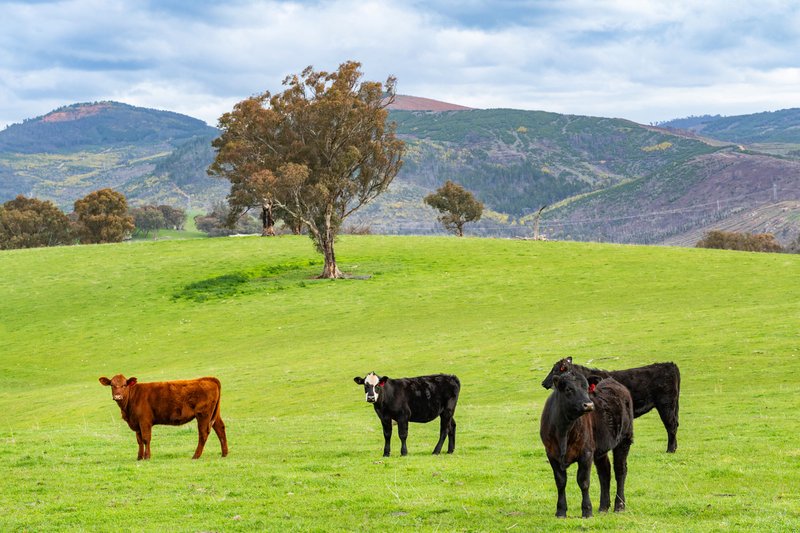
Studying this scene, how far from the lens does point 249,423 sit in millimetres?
24172

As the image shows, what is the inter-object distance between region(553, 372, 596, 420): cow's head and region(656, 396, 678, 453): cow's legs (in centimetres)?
686

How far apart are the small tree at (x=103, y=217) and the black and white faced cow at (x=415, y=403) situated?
11039 centimetres

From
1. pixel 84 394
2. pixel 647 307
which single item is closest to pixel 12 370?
pixel 84 394

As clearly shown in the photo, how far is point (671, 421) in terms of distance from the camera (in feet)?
54.7

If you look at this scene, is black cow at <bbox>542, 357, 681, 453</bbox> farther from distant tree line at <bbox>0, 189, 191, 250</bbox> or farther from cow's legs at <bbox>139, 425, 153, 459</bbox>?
distant tree line at <bbox>0, 189, 191, 250</bbox>

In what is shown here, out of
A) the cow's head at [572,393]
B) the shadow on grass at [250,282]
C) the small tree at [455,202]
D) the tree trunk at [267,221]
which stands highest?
the small tree at [455,202]

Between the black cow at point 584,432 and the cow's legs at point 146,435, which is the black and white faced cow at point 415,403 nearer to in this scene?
the cow's legs at point 146,435

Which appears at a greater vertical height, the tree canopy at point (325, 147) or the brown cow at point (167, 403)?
the tree canopy at point (325, 147)

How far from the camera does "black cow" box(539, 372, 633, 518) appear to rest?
10.5m

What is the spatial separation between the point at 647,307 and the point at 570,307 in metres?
4.72

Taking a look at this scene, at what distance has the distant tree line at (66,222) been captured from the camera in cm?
12056

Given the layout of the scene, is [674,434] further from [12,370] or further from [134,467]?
[12,370]

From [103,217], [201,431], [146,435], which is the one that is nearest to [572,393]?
[201,431]

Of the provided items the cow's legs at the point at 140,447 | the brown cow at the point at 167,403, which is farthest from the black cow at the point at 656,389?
the cow's legs at the point at 140,447
